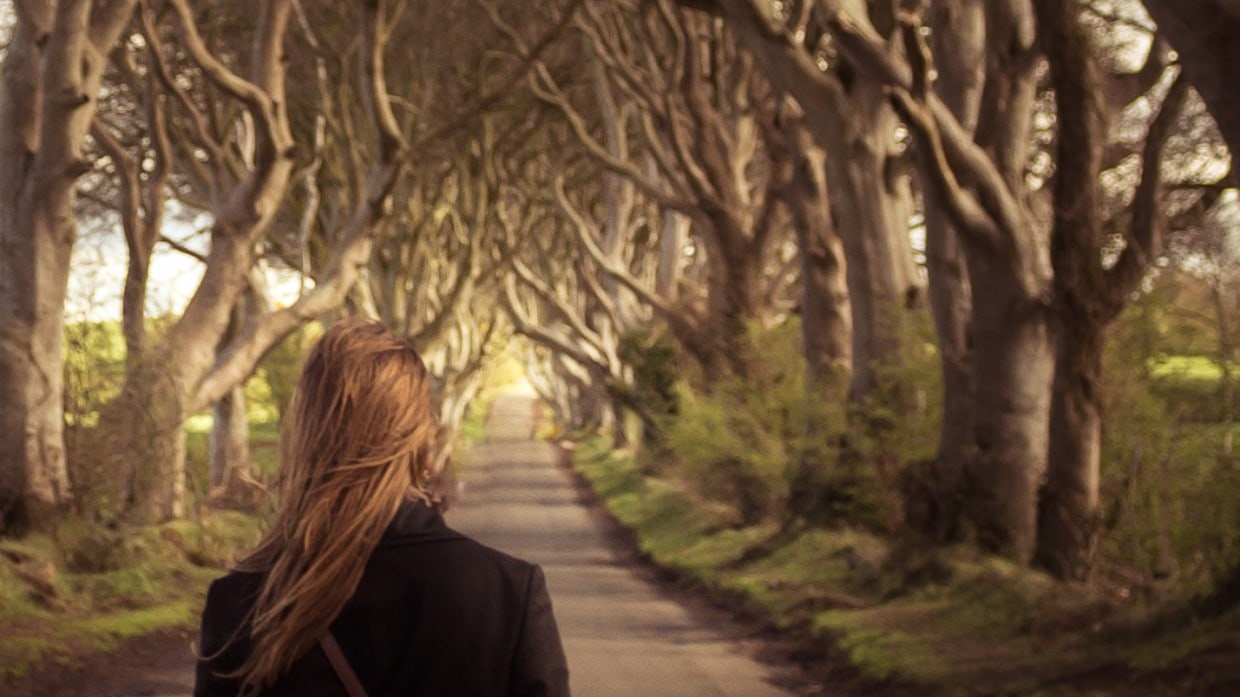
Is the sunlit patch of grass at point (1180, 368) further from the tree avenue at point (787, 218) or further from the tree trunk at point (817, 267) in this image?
the tree trunk at point (817, 267)

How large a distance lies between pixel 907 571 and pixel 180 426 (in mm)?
7056

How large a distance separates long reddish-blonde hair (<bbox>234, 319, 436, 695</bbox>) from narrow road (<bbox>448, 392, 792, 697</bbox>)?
28.2 feet

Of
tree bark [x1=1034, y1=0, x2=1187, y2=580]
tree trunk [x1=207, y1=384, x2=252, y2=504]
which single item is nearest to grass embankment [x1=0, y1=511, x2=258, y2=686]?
tree bark [x1=1034, y1=0, x2=1187, y2=580]

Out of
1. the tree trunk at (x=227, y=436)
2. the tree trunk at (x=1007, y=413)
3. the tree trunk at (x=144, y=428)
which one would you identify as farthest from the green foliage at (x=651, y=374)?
the tree trunk at (x=1007, y=413)

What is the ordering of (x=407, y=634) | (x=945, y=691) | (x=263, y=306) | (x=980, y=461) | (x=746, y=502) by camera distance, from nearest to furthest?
(x=407, y=634) → (x=945, y=691) → (x=980, y=461) → (x=746, y=502) → (x=263, y=306)

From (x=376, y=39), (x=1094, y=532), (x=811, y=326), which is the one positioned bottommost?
(x=1094, y=532)

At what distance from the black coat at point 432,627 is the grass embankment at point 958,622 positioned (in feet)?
21.1

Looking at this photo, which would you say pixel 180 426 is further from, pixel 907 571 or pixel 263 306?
pixel 263 306

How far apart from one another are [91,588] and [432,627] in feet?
40.7

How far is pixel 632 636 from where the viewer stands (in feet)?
48.9

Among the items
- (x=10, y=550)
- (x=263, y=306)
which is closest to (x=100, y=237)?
(x=263, y=306)

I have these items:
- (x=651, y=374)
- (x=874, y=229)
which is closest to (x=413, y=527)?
(x=874, y=229)

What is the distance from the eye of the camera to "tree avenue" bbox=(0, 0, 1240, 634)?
13.0 metres

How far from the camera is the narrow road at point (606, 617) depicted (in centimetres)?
1217
